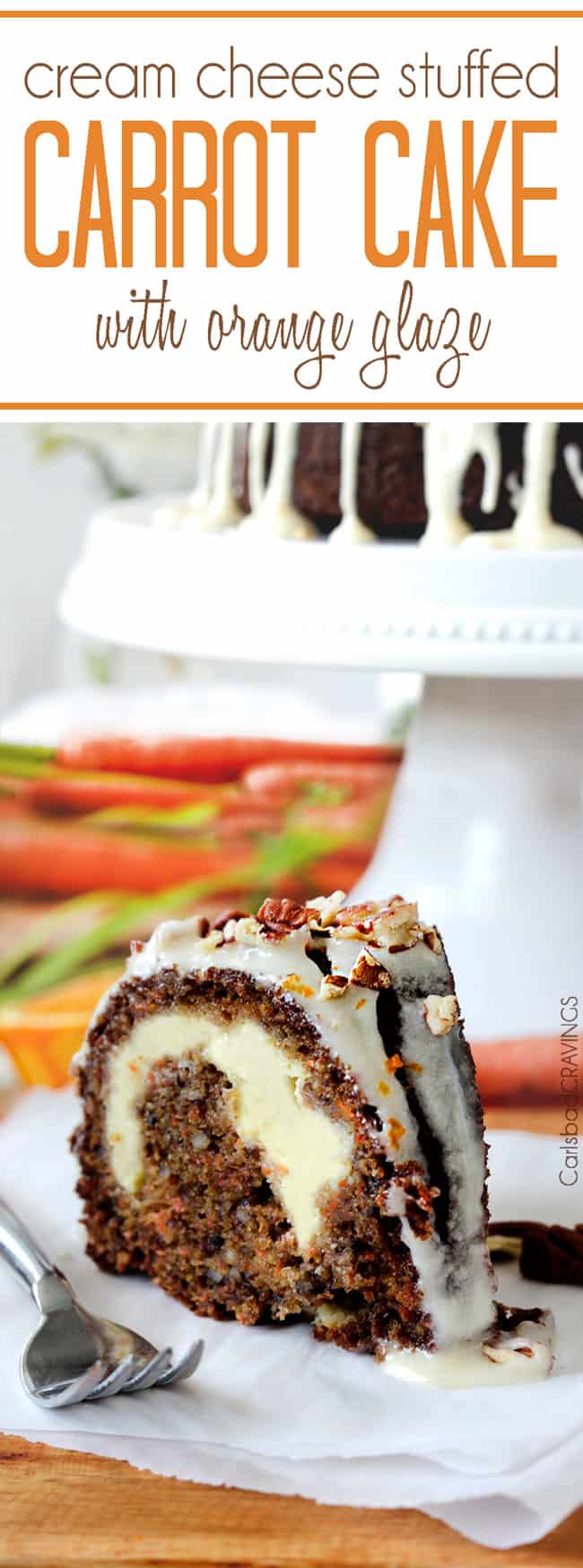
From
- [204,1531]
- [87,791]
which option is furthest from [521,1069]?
[87,791]

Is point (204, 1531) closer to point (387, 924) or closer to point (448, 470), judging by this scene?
point (387, 924)

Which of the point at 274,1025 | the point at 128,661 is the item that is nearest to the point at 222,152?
the point at 274,1025

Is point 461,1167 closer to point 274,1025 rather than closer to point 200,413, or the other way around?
point 274,1025

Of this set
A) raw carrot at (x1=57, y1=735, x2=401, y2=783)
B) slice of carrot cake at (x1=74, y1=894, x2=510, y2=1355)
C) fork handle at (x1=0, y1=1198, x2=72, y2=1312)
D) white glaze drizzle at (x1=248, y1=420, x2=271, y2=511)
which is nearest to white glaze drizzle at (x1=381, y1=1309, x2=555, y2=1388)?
slice of carrot cake at (x1=74, y1=894, x2=510, y2=1355)

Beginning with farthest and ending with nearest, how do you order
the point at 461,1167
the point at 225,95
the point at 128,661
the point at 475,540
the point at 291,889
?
the point at 128,661 → the point at 291,889 → the point at 225,95 → the point at 475,540 → the point at 461,1167

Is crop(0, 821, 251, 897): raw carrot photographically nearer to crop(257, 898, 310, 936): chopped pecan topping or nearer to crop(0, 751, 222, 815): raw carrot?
crop(0, 751, 222, 815): raw carrot

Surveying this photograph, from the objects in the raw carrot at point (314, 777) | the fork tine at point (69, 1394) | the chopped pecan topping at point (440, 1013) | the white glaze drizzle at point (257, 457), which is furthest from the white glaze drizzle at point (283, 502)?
the raw carrot at point (314, 777)
